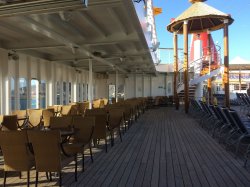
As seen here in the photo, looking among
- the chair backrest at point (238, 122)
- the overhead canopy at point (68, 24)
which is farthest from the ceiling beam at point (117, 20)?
the chair backrest at point (238, 122)

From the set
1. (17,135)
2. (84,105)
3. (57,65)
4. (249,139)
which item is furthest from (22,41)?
(249,139)

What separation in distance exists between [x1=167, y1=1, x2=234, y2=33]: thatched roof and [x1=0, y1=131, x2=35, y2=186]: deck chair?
1282 centimetres

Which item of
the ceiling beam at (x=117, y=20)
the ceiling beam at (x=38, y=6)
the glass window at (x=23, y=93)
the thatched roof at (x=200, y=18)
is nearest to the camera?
the ceiling beam at (x=38, y=6)

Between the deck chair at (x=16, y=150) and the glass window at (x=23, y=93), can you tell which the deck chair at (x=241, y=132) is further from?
the glass window at (x=23, y=93)

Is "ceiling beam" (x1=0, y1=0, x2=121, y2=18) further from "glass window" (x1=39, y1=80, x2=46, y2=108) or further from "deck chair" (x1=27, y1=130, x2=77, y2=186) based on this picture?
"glass window" (x1=39, y1=80, x2=46, y2=108)

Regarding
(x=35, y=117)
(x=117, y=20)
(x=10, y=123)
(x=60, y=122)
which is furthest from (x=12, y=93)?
(x=60, y=122)

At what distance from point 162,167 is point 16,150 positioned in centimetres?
215

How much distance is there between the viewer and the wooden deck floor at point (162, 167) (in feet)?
13.0

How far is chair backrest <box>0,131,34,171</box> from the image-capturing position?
11.6ft

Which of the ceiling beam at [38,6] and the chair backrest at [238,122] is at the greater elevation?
the ceiling beam at [38,6]

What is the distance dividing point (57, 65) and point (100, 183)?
10.9m

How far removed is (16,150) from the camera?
11.7ft

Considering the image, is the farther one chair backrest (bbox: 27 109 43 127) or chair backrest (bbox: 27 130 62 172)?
chair backrest (bbox: 27 109 43 127)

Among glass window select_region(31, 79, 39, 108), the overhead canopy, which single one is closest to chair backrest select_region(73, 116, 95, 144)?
the overhead canopy
